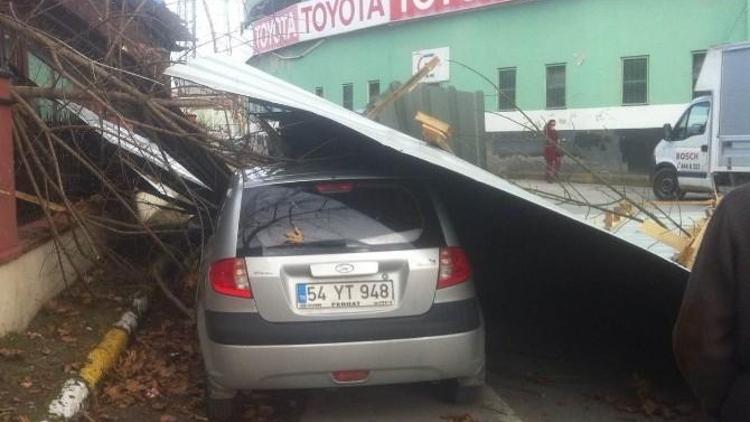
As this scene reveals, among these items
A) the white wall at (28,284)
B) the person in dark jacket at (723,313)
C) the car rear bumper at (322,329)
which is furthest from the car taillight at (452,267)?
the white wall at (28,284)

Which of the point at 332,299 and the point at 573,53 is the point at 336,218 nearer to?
the point at 332,299

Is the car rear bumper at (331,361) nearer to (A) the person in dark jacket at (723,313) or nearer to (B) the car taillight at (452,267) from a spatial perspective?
(B) the car taillight at (452,267)

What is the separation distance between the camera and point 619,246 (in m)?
5.70

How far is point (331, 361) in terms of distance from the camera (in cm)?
475

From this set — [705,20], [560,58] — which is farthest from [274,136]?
[560,58]

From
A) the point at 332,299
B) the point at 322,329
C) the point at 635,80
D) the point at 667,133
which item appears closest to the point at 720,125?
the point at 667,133

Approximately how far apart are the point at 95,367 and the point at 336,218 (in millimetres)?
2046

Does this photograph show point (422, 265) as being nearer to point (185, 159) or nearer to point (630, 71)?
point (185, 159)

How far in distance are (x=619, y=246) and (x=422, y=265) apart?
1581 millimetres

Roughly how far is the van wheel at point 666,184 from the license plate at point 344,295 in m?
15.0

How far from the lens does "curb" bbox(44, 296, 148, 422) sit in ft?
16.2

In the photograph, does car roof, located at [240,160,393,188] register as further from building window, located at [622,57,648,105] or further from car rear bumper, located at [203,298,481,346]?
building window, located at [622,57,648,105]

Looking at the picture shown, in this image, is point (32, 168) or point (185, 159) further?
point (185, 159)

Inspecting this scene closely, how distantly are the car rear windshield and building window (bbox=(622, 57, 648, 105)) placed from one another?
75.5 ft
